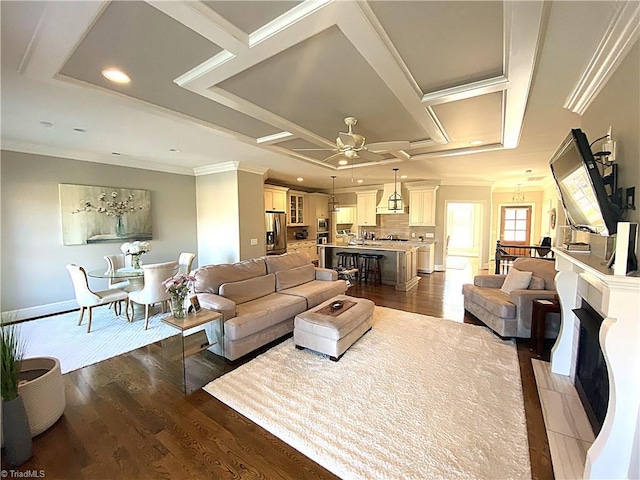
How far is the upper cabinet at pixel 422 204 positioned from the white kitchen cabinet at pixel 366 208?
3.75 ft

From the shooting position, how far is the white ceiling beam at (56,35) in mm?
1605

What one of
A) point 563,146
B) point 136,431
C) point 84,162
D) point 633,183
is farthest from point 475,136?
point 84,162

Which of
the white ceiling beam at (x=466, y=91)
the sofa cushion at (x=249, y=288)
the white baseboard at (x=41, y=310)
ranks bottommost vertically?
the white baseboard at (x=41, y=310)

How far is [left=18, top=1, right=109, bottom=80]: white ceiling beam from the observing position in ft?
5.27

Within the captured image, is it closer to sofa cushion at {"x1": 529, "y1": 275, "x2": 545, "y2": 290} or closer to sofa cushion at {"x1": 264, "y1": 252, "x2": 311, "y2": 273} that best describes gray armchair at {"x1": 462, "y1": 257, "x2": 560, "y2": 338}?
sofa cushion at {"x1": 529, "y1": 275, "x2": 545, "y2": 290}

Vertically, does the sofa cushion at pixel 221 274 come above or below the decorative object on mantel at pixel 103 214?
below

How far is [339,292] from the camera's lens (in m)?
4.65

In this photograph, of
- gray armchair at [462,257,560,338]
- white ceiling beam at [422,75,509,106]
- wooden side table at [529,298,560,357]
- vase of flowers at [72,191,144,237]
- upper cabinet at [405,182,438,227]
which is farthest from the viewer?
upper cabinet at [405,182,438,227]

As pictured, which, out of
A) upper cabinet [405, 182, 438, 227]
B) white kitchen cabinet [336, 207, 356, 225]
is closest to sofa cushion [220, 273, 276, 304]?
upper cabinet [405, 182, 438, 227]

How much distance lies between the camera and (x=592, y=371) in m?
2.23

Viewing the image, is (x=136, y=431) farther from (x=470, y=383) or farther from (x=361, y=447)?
(x=470, y=383)

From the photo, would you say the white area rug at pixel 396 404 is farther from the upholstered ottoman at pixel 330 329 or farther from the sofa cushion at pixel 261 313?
the sofa cushion at pixel 261 313

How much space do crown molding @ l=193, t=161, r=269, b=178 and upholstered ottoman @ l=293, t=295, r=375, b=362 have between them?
3610 mm

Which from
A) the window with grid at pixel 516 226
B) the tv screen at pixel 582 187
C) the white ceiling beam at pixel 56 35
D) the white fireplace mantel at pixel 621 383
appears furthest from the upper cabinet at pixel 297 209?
the window with grid at pixel 516 226
